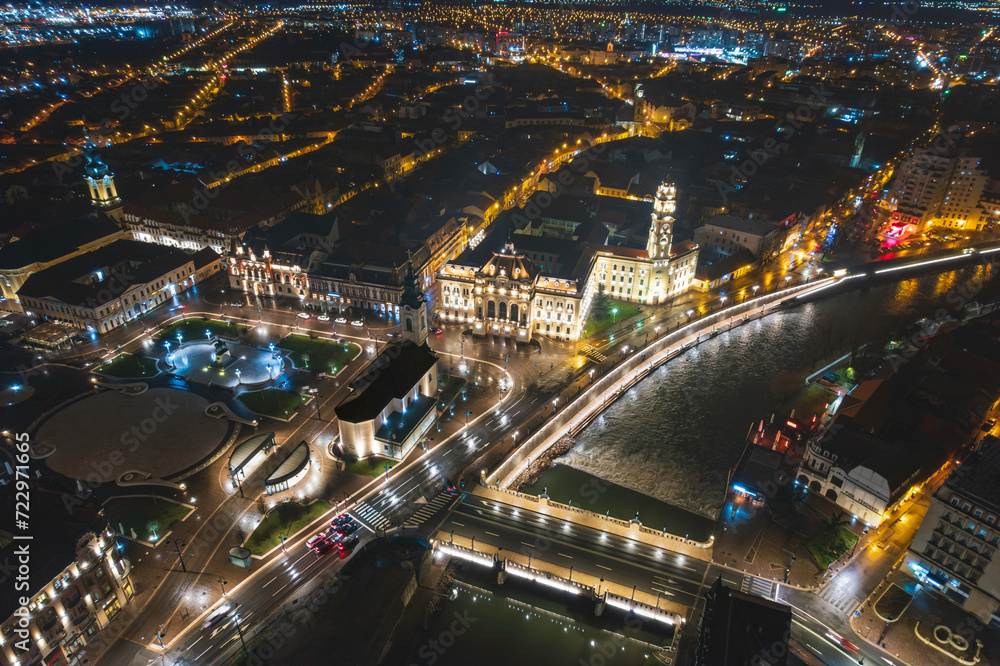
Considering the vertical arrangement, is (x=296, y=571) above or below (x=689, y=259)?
below

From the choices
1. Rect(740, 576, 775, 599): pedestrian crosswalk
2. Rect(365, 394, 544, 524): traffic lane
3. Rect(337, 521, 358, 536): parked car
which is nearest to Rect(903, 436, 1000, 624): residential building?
Rect(740, 576, 775, 599): pedestrian crosswalk

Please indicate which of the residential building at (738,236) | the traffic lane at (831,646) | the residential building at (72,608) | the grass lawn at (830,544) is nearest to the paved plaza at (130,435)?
the residential building at (72,608)

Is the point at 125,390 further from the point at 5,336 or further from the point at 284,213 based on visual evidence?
the point at 284,213

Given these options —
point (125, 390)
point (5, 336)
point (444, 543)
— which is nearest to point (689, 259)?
point (444, 543)

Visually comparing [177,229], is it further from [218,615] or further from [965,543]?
[965,543]

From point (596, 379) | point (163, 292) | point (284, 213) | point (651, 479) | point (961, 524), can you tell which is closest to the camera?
point (961, 524)

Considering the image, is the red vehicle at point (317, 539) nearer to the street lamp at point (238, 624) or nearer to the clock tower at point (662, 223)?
the street lamp at point (238, 624)
